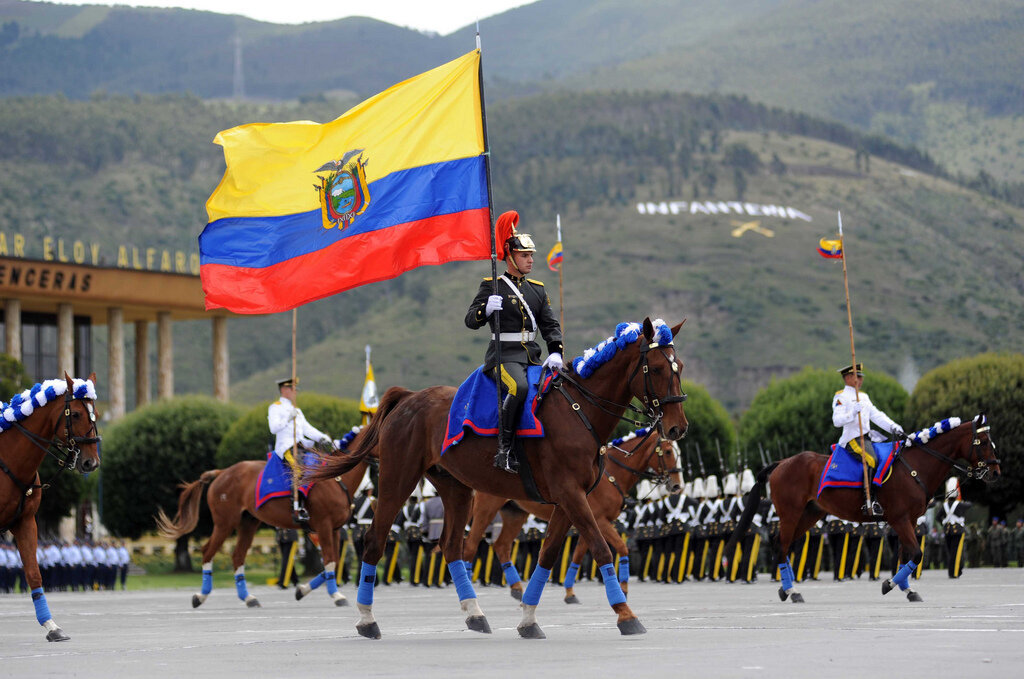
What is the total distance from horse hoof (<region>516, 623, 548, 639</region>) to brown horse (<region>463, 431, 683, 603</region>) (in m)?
7.77

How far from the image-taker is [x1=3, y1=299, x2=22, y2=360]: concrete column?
72.1m

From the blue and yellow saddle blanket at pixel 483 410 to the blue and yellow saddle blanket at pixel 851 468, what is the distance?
8.21 m

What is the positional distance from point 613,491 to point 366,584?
27.0 feet

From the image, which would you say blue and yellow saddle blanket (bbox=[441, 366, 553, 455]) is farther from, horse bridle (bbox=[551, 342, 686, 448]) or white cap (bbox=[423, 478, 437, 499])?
white cap (bbox=[423, 478, 437, 499])

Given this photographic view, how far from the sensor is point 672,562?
31594 millimetres

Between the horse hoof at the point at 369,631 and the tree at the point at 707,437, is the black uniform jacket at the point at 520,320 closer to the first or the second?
the horse hoof at the point at 369,631

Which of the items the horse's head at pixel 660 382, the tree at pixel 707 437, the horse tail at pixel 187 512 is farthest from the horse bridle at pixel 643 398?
the tree at pixel 707 437

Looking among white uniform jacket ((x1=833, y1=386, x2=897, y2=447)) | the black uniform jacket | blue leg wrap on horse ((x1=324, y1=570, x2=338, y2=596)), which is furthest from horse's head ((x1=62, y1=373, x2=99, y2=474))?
white uniform jacket ((x1=833, y1=386, x2=897, y2=447))

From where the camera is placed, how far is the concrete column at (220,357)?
3253 inches

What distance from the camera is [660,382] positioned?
40.2ft

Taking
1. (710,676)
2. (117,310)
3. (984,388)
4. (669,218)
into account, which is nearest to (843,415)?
(710,676)

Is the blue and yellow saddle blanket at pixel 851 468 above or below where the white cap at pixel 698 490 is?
above

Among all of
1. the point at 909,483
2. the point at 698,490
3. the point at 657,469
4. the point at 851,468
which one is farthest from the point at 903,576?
the point at 698,490

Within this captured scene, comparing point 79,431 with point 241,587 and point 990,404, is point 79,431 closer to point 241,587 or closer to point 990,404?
point 241,587
